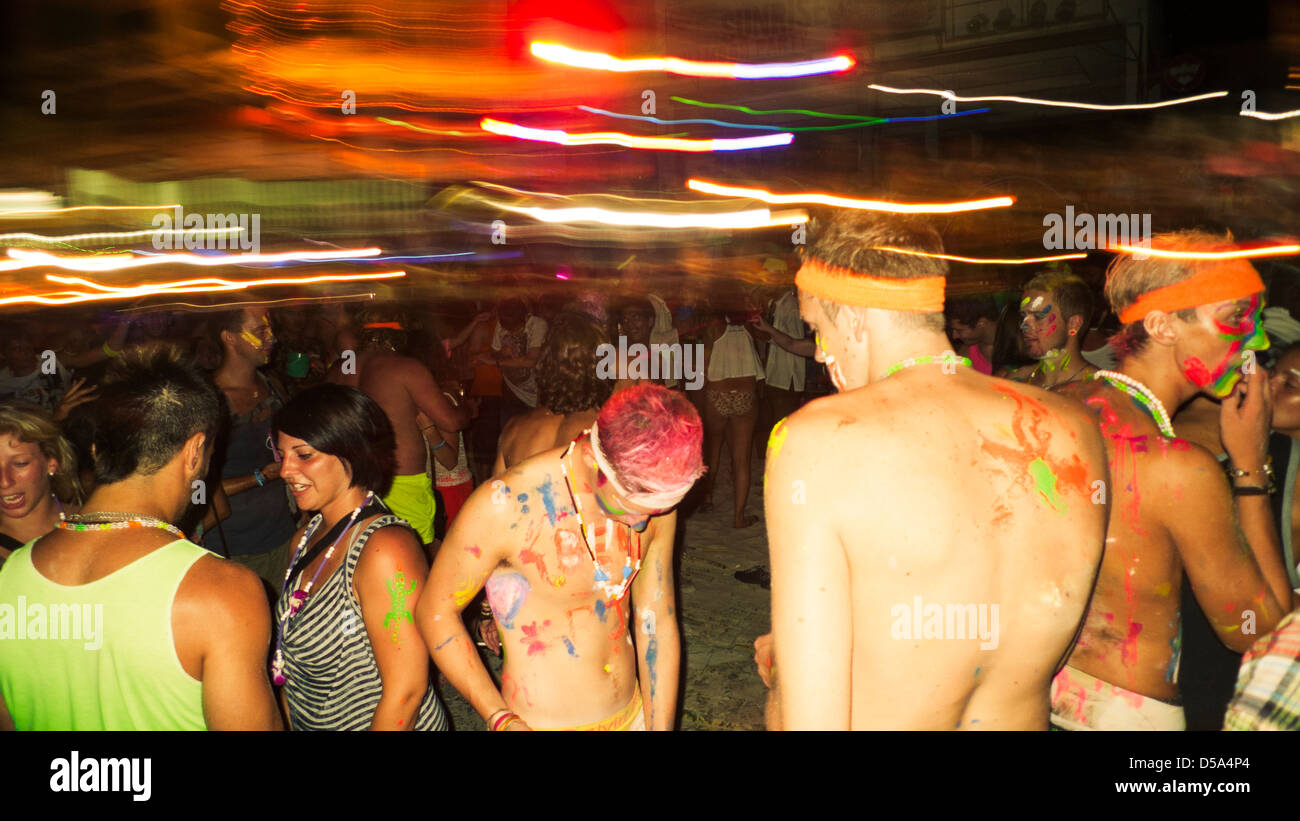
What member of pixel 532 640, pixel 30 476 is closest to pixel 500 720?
pixel 532 640

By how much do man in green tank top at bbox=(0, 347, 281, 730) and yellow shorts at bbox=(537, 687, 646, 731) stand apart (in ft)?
2.98

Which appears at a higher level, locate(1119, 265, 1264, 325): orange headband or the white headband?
locate(1119, 265, 1264, 325): orange headband

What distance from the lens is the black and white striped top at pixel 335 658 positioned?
2.31 m

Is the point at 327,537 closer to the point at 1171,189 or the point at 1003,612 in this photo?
the point at 1003,612

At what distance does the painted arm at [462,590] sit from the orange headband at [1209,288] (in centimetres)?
207

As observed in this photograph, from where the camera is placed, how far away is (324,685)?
2.34 meters

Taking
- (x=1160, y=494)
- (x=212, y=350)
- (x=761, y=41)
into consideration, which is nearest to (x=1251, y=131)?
(x=761, y=41)

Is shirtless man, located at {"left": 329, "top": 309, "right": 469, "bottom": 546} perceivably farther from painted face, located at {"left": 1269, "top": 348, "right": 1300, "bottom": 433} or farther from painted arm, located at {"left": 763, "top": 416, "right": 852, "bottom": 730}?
painted face, located at {"left": 1269, "top": 348, "right": 1300, "bottom": 433}

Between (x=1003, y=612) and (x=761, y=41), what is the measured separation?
988 inches

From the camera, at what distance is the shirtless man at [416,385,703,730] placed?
2188 mm

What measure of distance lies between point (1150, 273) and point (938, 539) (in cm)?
139

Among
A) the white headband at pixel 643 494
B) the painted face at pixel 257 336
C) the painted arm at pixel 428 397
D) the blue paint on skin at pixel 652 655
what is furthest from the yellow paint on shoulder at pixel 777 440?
the painted face at pixel 257 336

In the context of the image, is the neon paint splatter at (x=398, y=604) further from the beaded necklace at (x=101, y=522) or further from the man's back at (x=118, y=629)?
the beaded necklace at (x=101, y=522)

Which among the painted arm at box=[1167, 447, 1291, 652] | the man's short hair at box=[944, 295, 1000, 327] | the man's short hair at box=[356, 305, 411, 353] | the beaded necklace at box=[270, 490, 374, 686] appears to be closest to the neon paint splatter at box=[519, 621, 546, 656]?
the beaded necklace at box=[270, 490, 374, 686]
